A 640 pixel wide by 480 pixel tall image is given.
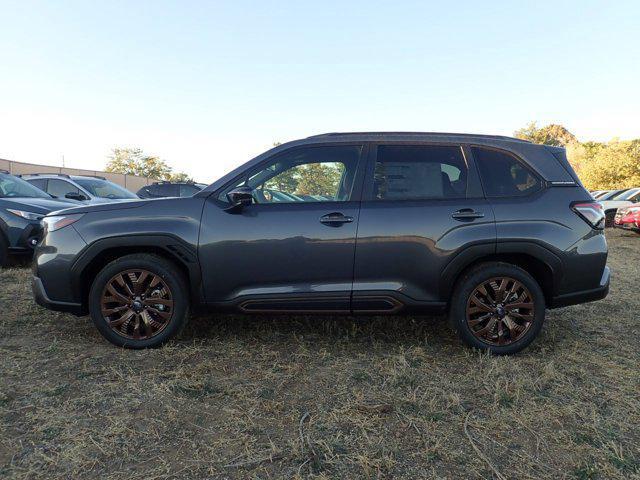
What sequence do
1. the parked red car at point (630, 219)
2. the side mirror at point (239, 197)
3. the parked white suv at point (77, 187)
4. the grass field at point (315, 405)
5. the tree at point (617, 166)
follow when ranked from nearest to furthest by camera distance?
1. the grass field at point (315, 405)
2. the side mirror at point (239, 197)
3. the parked white suv at point (77, 187)
4. the parked red car at point (630, 219)
5. the tree at point (617, 166)

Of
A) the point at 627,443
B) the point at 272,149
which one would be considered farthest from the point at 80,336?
the point at 627,443

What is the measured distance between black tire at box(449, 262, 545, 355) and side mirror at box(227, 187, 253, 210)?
1764 millimetres

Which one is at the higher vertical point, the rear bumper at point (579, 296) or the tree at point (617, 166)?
the tree at point (617, 166)

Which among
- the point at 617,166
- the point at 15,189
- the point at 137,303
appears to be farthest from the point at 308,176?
the point at 617,166

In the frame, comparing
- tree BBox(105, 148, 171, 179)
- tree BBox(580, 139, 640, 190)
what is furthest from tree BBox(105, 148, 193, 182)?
tree BBox(580, 139, 640, 190)

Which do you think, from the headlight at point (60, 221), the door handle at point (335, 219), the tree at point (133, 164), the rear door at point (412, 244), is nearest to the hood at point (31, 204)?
the headlight at point (60, 221)

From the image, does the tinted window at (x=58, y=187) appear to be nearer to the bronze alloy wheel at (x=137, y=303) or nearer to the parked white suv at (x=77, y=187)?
the parked white suv at (x=77, y=187)

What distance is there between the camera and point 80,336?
3619 millimetres

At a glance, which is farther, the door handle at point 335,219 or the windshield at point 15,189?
the windshield at point 15,189

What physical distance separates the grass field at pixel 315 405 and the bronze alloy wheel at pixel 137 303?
195mm

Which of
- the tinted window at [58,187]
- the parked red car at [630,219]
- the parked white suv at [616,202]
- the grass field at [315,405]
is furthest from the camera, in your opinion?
the parked white suv at [616,202]

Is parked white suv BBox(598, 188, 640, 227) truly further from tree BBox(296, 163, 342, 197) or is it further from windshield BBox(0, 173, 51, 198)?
windshield BBox(0, 173, 51, 198)

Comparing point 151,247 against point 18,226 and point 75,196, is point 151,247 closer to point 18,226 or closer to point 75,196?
point 18,226

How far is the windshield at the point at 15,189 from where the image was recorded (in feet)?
21.5
